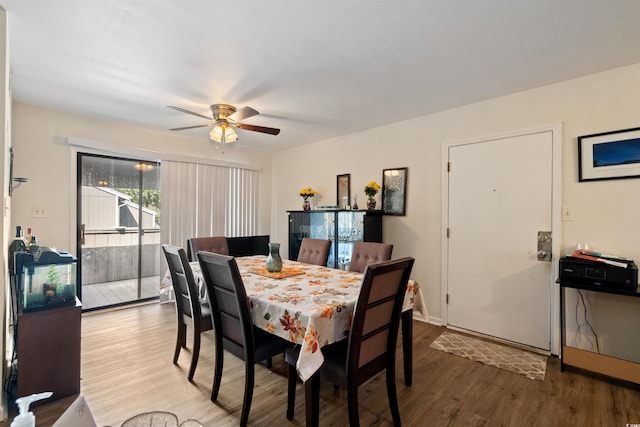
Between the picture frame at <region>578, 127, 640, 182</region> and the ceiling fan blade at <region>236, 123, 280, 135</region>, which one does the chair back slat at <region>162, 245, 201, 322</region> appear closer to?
the ceiling fan blade at <region>236, 123, 280, 135</region>

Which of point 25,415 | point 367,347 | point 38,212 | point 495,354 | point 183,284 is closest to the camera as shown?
point 25,415

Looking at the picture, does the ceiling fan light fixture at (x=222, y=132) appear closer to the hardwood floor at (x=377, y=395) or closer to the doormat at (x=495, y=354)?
the hardwood floor at (x=377, y=395)

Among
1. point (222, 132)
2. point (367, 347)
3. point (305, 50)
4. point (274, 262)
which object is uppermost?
point (305, 50)

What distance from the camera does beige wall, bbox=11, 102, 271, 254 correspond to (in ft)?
10.6

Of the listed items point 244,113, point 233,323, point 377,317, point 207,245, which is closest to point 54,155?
point 207,245

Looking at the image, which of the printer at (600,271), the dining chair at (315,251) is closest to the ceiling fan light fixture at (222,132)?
the dining chair at (315,251)

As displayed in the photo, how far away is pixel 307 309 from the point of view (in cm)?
167

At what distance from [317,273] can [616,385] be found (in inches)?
91.4

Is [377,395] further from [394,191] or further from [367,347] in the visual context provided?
[394,191]

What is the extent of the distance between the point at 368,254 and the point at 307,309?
1.34m

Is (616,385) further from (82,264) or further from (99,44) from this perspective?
(82,264)

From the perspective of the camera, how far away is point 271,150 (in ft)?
17.8

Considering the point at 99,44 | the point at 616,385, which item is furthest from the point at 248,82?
the point at 616,385

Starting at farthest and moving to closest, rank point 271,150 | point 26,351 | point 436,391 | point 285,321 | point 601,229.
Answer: point 271,150 < point 601,229 < point 436,391 < point 26,351 < point 285,321
